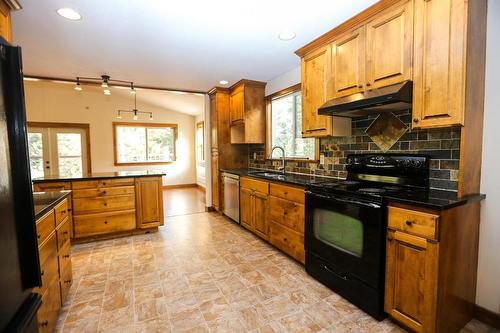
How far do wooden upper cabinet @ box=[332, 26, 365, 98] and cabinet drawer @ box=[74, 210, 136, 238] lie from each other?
3.25 meters

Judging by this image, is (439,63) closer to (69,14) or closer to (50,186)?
(69,14)

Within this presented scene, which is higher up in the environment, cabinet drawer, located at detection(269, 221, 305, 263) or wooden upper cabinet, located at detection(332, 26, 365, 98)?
wooden upper cabinet, located at detection(332, 26, 365, 98)

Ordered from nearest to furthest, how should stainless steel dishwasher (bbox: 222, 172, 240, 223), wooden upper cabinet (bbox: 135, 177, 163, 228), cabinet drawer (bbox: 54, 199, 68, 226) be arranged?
cabinet drawer (bbox: 54, 199, 68, 226) → wooden upper cabinet (bbox: 135, 177, 163, 228) → stainless steel dishwasher (bbox: 222, 172, 240, 223)

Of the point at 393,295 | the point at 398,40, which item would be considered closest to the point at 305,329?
the point at 393,295

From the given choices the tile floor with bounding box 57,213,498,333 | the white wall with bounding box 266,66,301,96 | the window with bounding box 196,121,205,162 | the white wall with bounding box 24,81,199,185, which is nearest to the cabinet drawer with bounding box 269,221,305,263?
the tile floor with bounding box 57,213,498,333

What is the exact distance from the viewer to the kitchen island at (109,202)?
329cm

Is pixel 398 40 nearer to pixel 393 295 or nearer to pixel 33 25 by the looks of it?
pixel 393 295

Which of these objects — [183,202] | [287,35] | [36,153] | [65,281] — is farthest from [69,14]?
[36,153]

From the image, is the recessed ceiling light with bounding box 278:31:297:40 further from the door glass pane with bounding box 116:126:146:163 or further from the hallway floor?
the door glass pane with bounding box 116:126:146:163

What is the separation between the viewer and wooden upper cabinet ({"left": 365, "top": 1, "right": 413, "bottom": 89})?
185cm

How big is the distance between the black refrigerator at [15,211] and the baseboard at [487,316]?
2707 millimetres

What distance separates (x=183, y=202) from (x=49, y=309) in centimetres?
443

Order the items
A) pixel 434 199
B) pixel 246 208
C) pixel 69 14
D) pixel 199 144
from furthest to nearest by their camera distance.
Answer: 1. pixel 199 144
2. pixel 246 208
3. pixel 69 14
4. pixel 434 199

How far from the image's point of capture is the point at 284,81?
12.5 feet
